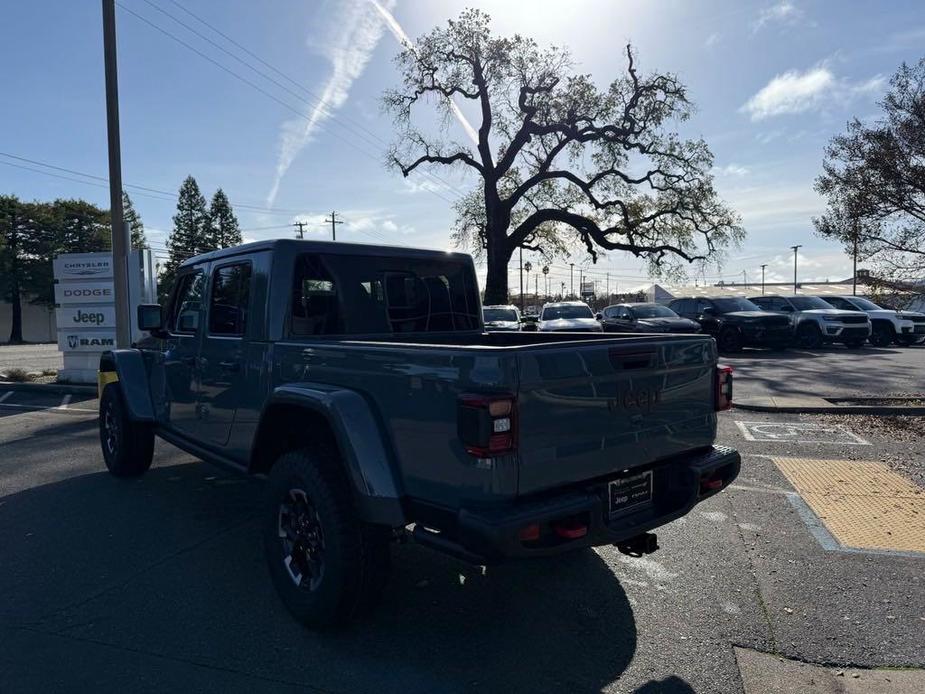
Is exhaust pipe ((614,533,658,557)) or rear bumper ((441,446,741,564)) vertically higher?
rear bumper ((441,446,741,564))

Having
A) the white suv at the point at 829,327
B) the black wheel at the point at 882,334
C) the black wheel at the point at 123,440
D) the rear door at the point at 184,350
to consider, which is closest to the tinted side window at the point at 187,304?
the rear door at the point at 184,350

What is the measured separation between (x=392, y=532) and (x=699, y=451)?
1786 millimetres

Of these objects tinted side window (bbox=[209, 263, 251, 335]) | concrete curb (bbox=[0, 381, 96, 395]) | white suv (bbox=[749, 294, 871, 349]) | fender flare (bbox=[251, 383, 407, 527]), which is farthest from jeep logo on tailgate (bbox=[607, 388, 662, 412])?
white suv (bbox=[749, 294, 871, 349])

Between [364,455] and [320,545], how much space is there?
661 millimetres

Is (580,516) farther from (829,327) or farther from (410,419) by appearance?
(829,327)

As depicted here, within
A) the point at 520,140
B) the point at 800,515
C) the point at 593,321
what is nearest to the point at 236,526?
the point at 800,515

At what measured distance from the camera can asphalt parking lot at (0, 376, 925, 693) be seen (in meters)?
3.08

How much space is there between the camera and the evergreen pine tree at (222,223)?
6806 centimetres

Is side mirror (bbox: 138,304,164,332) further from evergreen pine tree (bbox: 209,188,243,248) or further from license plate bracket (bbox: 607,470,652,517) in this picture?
evergreen pine tree (bbox: 209,188,243,248)

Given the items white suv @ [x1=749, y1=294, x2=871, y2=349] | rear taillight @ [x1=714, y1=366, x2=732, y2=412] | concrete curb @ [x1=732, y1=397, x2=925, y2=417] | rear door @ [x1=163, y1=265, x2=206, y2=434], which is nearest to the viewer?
rear taillight @ [x1=714, y1=366, x2=732, y2=412]

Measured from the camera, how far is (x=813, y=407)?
9641 mm

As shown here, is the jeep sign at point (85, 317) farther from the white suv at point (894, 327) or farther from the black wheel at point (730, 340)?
the white suv at point (894, 327)

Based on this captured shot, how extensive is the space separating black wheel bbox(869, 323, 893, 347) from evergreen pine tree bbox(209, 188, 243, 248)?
2321 inches

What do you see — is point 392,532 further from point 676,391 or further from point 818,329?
point 818,329
